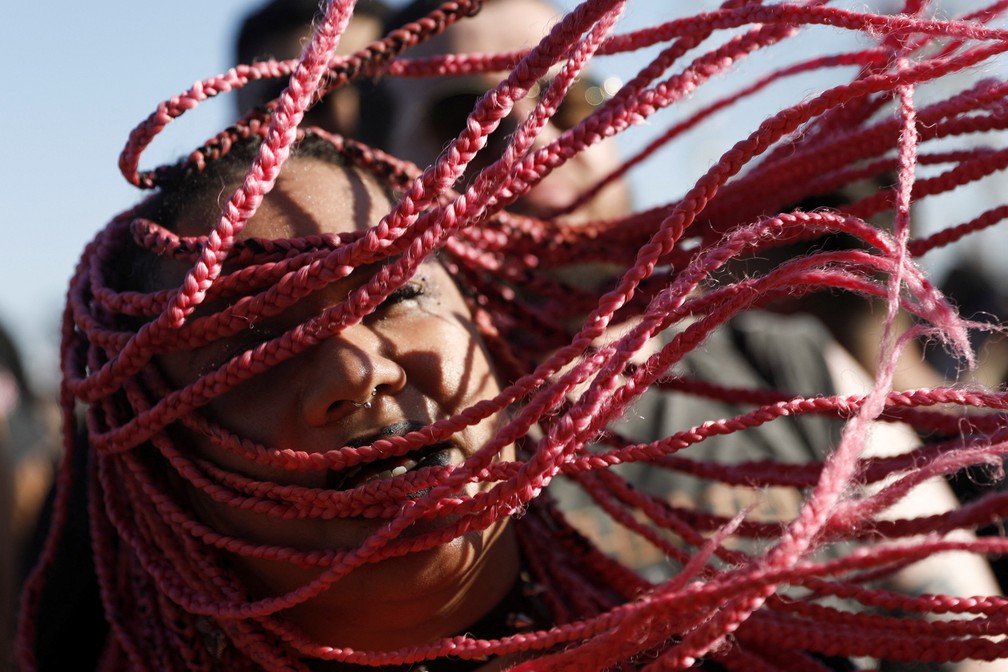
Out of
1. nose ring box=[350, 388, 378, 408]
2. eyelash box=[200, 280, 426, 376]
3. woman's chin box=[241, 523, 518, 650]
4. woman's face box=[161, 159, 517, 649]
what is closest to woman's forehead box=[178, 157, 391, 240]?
woman's face box=[161, 159, 517, 649]

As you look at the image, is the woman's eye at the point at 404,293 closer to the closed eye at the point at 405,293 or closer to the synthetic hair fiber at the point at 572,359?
the closed eye at the point at 405,293

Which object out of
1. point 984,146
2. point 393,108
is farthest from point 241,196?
point 393,108

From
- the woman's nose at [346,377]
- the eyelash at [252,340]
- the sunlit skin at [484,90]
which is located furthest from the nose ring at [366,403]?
the sunlit skin at [484,90]

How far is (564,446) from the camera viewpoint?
1171 millimetres

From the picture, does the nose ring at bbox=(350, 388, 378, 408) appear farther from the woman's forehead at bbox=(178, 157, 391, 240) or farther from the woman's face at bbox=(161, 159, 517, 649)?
the woman's forehead at bbox=(178, 157, 391, 240)

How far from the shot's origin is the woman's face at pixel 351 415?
51.1 inches

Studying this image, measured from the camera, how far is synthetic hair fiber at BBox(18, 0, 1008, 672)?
3.85 ft

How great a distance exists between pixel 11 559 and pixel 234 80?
3.62 ft

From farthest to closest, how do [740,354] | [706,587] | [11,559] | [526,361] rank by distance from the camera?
[740,354]
[11,559]
[526,361]
[706,587]

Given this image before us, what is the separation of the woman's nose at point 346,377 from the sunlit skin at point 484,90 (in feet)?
3.93

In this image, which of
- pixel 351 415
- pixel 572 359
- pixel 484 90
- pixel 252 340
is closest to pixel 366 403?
pixel 351 415

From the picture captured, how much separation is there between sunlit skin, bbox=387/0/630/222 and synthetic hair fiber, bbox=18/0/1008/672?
0.83 m

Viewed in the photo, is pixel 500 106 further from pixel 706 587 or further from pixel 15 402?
pixel 15 402

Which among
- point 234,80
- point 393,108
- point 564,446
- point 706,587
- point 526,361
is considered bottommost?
point 706,587
